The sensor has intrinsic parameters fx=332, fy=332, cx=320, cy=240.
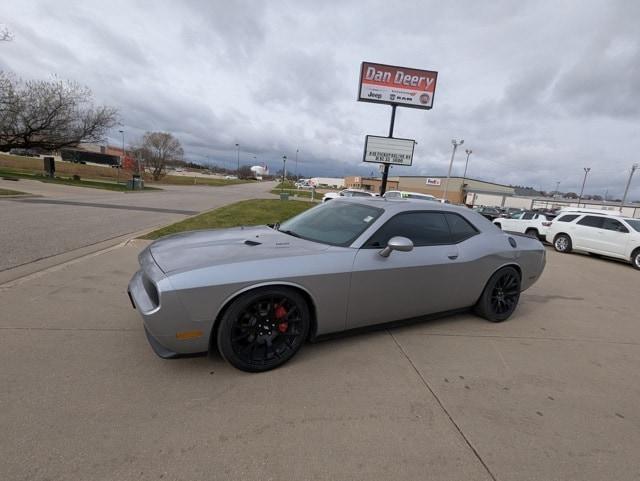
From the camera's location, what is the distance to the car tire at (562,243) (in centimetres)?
1129

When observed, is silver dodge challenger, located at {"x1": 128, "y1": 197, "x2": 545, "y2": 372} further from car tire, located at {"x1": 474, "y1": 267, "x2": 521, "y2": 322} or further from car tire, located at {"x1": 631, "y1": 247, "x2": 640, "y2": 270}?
car tire, located at {"x1": 631, "y1": 247, "x2": 640, "y2": 270}

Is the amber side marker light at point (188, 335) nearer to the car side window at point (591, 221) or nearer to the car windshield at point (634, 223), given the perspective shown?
the car windshield at point (634, 223)

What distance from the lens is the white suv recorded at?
960cm

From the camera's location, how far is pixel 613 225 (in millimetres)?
10227

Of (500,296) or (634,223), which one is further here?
Result: (634,223)

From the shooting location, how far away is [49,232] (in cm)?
738

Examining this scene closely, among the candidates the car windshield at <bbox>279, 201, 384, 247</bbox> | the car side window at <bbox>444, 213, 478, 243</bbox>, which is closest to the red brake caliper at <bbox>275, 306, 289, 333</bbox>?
the car windshield at <bbox>279, 201, 384, 247</bbox>

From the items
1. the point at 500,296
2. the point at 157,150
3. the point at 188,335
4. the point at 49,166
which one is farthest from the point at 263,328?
the point at 157,150

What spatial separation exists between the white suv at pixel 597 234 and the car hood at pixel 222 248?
36.2 feet

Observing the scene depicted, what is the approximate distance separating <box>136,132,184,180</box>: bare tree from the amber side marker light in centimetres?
5459

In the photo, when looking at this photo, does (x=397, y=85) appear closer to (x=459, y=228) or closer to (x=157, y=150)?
(x=459, y=228)

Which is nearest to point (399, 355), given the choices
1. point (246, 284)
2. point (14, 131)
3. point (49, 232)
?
point (246, 284)

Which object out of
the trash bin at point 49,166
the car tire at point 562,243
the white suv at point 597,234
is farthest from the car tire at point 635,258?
the trash bin at point 49,166

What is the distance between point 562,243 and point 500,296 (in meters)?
9.59
